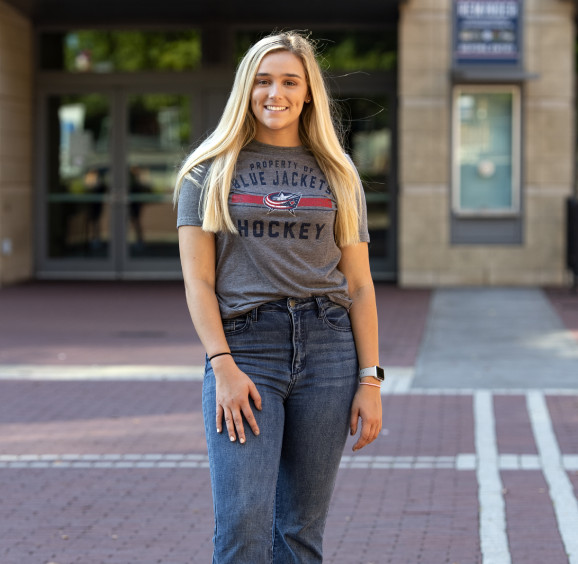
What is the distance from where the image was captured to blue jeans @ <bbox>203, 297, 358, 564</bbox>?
10.0 feet

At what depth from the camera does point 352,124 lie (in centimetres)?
1758

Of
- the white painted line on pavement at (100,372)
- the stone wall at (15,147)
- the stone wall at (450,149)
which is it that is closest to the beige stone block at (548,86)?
the stone wall at (450,149)

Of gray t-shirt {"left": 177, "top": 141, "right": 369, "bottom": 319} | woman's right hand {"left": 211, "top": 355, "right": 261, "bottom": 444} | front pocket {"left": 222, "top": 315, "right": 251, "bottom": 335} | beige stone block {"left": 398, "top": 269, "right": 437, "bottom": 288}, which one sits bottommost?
beige stone block {"left": 398, "top": 269, "right": 437, "bottom": 288}

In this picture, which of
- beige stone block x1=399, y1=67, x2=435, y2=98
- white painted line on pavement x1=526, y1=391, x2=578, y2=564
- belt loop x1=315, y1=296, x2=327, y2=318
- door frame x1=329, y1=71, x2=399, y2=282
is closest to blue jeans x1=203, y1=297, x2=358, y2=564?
belt loop x1=315, y1=296, x2=327, y2=318

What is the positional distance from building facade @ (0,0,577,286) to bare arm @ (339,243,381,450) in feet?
42.1

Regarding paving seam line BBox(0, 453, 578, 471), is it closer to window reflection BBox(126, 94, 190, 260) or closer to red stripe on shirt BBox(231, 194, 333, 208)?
red stripe on shirt BBox(231, 194, 333, 208)

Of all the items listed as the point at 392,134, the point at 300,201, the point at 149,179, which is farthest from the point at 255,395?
the point at 149,179

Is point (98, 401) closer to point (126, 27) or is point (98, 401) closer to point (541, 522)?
point (541, 522)

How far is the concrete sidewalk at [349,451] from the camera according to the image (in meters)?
5.19

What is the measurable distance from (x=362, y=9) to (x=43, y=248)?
6.02 metres

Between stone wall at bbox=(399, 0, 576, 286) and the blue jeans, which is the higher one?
stone wall at bbox=(399, 0, 576, 286)

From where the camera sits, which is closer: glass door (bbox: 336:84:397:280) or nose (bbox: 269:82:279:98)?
nose (bbox: 269:82:279:98)

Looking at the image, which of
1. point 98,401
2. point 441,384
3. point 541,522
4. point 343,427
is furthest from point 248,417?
point 441,384

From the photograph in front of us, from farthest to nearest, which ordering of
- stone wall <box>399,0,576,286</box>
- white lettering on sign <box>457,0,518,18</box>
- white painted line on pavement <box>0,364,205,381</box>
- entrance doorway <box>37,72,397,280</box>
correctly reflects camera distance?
1. entrance doorway <box>37,72,397,280</box>
2. stone wall <box>399,0,576,286</box>
3. white lettering on sign <box>457,0,518,18</box>
4. white painted line on pavement <box>0,364,205,381</box>
